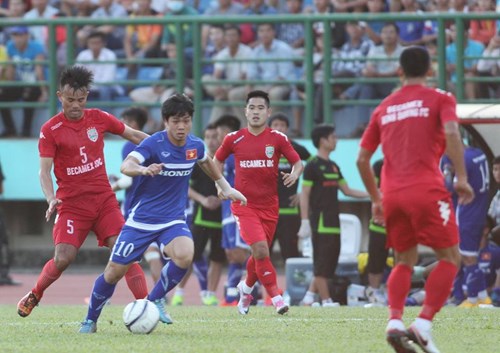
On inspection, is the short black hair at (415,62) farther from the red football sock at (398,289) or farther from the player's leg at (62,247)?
the player's leg at (62,247)

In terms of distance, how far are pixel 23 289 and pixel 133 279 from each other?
9.17 metres

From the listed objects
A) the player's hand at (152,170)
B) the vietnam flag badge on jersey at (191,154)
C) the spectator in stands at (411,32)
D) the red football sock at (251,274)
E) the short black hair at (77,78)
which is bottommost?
the red football sock at (251,274)

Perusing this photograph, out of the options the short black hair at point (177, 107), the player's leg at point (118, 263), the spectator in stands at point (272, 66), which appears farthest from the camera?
the spectator in stands at point (272, 66)

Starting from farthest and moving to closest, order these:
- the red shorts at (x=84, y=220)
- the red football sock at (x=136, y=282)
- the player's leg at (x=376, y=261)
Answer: the player's leg at (x=376, y=261) → the red shorts at (x=84, y=220) → the red football sock at (x=136, y=282)

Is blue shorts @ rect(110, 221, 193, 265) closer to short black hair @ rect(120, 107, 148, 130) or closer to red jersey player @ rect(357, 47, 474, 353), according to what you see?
red jersey player @ rect(357, 47, 474, 353)

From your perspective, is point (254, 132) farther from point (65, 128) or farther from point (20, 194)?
point (20, 194)

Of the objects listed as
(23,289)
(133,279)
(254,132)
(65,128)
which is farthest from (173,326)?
(23,289)

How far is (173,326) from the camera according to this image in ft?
38.7

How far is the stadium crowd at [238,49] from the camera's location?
1972 centimetres

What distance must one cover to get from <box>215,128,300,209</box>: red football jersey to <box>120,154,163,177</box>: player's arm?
327 centimetres

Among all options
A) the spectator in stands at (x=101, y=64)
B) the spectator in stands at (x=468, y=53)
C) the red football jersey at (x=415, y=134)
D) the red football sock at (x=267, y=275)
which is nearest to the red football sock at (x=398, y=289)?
the red football jersey at (x=415, y=134)

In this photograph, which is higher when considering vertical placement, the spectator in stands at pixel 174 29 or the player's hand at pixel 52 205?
the spectator in stands at pixel 174 29

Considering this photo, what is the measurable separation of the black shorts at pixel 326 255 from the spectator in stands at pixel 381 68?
375cm

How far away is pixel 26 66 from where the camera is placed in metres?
22.1
